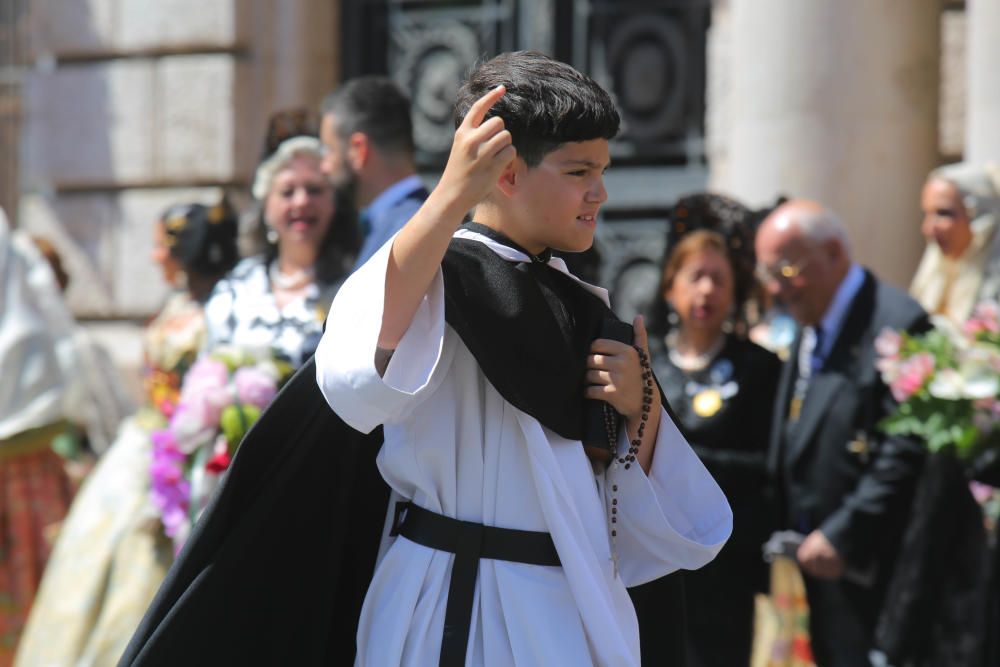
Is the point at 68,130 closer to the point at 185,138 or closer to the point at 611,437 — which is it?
the point at 185,138

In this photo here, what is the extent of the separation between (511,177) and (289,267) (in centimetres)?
236

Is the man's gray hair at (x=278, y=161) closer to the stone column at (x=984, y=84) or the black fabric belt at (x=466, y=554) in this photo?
the stone column at (x=984, y=84)

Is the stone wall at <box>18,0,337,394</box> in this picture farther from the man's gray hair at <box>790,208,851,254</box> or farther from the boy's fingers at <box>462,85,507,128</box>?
the boy's fingers at <box>462,85,507,128</box>

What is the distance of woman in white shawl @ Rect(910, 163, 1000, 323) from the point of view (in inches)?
218

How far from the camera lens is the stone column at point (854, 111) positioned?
6.34m

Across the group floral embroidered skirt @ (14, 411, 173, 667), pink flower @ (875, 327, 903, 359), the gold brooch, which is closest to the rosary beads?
pink flower @ (875, 327, 903, 359)

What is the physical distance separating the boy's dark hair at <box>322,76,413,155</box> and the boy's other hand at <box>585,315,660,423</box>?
101 inches

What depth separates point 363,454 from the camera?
9.44ft

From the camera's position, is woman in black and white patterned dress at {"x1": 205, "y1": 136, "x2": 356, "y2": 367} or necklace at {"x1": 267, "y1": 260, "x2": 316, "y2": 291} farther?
necklace at {"x1": 267, "y1": 260, "x2": 316, "y2": 291}

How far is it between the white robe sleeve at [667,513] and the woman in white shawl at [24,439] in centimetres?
363

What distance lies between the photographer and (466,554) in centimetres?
263

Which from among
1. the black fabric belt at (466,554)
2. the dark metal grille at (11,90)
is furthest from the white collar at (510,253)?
the dark metal grille at (11,90)

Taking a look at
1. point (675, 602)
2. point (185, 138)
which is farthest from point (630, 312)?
point (675, 602)

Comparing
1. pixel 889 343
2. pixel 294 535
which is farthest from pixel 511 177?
pixel 889 343
